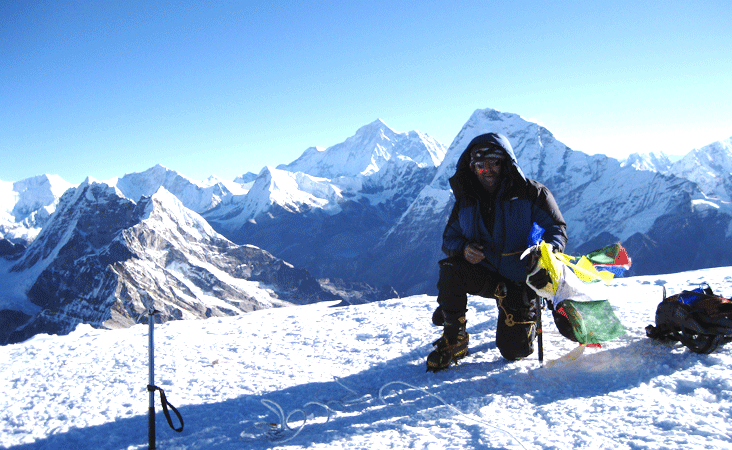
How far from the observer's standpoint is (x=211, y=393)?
4602 millimetres

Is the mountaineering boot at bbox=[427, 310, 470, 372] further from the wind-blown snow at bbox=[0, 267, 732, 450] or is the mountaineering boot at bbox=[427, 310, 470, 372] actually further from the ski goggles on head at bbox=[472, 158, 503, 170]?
the ski goggles on head at bbox=[472, 158, 503, 170]

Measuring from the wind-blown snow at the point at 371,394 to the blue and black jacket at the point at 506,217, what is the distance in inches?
48.3

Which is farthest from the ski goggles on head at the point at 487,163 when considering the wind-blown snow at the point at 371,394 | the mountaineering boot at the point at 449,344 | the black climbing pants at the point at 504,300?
the wind-blown snow at the point at 371,394

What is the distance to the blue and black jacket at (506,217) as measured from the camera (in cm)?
471

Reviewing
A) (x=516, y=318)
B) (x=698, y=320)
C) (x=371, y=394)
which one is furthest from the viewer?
(x=516, y=318)

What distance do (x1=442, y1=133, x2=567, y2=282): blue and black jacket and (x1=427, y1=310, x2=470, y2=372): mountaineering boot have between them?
708mm

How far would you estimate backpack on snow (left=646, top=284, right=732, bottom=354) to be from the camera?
411cm

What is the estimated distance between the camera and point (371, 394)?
4.44 m

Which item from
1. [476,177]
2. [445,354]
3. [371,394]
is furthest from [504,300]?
[371,394]

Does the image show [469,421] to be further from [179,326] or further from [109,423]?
Answer: [179,326]

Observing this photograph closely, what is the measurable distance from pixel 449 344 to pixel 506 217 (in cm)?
158

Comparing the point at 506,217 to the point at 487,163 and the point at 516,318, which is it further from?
the point at 516,318

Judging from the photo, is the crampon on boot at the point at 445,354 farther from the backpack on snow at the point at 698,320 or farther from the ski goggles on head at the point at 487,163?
the backpack on snow at the point at 698,320

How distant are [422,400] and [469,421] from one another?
2.26 feet
